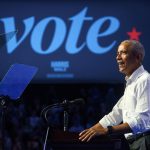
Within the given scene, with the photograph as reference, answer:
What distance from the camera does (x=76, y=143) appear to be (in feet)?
8.33

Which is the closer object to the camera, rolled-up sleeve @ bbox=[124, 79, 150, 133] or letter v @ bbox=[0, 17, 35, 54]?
rolled-up sleeve @ bbox=[124, 79, 150, 133]

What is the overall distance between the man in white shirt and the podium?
3 cm

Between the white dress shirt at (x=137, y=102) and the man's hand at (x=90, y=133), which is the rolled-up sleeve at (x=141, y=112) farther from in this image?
the man's hand at (x=90, y=133)

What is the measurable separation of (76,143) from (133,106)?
44 cm

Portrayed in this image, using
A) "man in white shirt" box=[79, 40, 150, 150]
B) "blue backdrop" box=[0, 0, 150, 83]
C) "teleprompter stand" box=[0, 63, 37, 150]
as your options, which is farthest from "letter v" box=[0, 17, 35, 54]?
"man in white shirt" box=[79, 40, 150, 150]

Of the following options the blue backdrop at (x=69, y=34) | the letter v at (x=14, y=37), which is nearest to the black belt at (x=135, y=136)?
the blue backdrop at (x=69, y=34)

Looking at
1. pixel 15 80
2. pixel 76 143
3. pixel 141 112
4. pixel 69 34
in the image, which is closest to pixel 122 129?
pixel 141 112

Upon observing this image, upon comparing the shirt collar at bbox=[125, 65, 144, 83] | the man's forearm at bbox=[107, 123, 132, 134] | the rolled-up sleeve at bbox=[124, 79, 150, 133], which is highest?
the shirt collar at bbox=[125, 65, 144, 83]

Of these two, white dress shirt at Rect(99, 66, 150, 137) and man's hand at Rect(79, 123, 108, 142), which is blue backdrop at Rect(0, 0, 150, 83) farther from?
man's hand at Rect(79, 123, 108, 142)

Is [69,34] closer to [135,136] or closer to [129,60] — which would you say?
[129,60]

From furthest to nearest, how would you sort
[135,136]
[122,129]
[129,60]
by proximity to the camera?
1. [129,60]
2. [135,136]
3. [122,129]

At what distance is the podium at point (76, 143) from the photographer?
8.23 ft

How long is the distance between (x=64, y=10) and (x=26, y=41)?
0.73 metres

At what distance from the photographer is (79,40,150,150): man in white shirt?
8.76 ft
